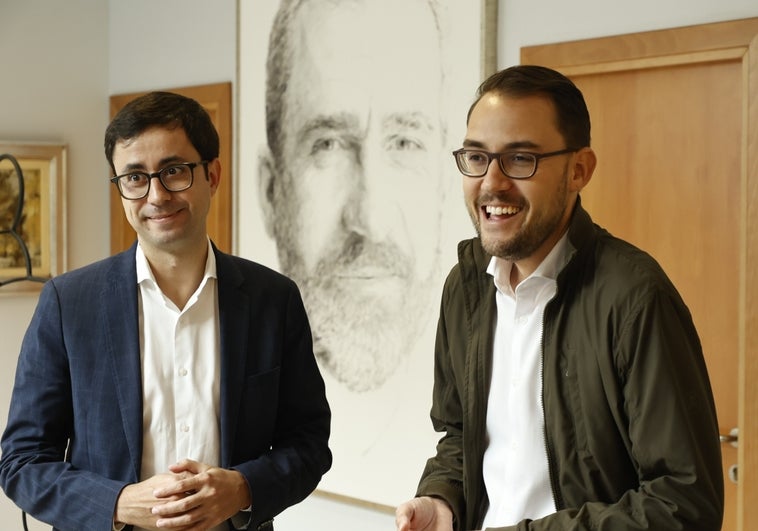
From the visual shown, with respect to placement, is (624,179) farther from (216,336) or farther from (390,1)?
(216,336)

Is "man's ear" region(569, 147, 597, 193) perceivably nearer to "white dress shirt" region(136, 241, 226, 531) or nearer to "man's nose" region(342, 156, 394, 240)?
"white dress shirt" region(136, 241, 226, 531)

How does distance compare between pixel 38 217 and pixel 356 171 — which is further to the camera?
pixel 38 217

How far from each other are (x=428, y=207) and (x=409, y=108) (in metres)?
0.39

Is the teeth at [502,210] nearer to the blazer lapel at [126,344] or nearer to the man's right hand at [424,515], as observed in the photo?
the man's right hand at [424,515]

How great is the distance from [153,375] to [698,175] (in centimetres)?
188

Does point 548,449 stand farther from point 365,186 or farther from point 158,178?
point 365,186

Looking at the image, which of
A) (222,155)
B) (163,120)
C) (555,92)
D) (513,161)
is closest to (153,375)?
(163,120)

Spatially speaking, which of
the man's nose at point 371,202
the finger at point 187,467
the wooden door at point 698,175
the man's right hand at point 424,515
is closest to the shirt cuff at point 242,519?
the finger at point 187,467

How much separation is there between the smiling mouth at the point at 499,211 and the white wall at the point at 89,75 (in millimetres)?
2579

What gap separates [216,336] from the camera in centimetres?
204

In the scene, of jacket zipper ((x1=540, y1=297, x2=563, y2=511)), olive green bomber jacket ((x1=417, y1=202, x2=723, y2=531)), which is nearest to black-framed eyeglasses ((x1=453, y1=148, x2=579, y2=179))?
olive green bomber jacket ((x1=417, y1=202, x2=723, y2=531))

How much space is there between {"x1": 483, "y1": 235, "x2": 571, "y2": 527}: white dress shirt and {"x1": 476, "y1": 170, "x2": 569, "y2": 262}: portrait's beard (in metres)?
0.05

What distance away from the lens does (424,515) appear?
1.75 meters

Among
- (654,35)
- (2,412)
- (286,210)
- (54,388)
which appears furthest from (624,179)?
(2,412)
